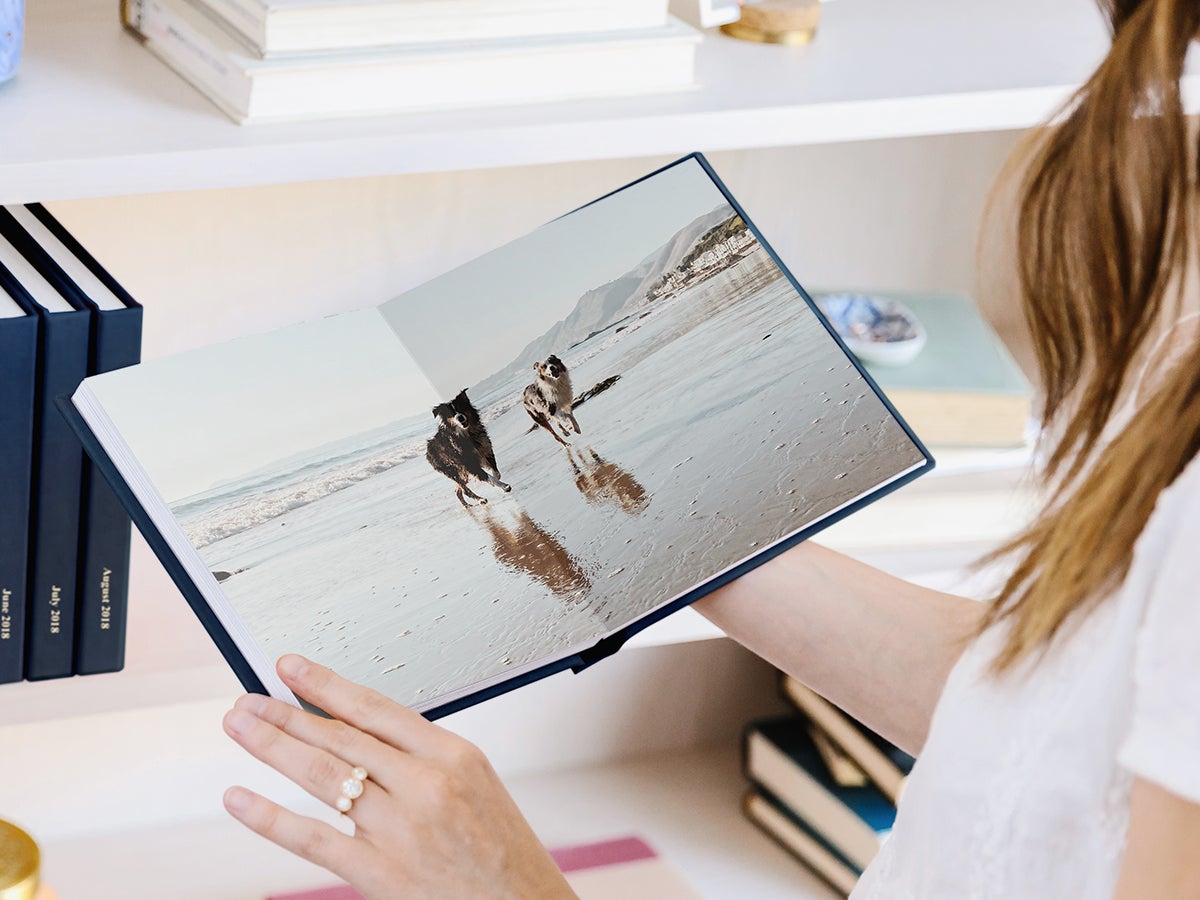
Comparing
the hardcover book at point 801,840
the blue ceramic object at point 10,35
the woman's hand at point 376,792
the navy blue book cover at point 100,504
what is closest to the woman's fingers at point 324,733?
the woman's hand at point 376,792

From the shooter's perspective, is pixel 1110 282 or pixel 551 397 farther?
pixel 551 397

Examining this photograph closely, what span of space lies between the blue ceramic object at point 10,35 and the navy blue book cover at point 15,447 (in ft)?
0.33

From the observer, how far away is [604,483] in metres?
0.65

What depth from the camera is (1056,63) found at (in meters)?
0.83

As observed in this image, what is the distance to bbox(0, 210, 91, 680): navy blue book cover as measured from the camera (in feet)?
2.19

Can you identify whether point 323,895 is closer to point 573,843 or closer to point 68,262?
point 573,843

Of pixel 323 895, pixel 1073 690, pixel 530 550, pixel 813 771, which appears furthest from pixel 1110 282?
pixel 323 895

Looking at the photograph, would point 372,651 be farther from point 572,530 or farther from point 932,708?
point 932,708

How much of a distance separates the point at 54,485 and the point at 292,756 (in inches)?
10.4

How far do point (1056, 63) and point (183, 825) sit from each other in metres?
0.89

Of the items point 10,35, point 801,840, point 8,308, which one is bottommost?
point 801,840

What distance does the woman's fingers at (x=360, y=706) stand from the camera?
525 millimetres

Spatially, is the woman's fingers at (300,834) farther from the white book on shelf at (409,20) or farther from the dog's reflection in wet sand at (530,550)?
the white book on shelf at (409,20)

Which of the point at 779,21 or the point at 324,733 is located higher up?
the point at 779,21
